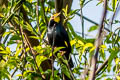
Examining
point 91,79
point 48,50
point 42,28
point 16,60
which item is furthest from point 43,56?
point 91,79

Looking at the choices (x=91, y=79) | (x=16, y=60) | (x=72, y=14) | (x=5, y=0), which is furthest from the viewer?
(x=5, y=0)

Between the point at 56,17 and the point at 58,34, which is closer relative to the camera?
the point at 56,17

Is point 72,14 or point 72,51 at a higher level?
point 72,14

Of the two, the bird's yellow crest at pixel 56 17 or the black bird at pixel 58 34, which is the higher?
the bird's yellow crest at pixel 56 17

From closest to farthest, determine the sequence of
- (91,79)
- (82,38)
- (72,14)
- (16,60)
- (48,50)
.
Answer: (91,79) < (82,38) < (48,50) < (16,60) < (72,14)

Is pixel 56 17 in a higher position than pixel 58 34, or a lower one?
higher

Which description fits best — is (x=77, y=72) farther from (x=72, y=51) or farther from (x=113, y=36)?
(x=113, y=36)

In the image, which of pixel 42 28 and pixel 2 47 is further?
pixel 42 28

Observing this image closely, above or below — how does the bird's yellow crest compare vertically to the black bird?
above

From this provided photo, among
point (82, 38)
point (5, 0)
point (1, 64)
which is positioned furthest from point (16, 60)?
point (5, 0)

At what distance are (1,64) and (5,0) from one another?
0.70 metres

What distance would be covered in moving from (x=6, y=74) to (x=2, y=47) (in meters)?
0.18

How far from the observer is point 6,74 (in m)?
1.74

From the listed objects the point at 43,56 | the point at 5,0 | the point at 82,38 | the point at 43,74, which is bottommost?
the point at 43,74
